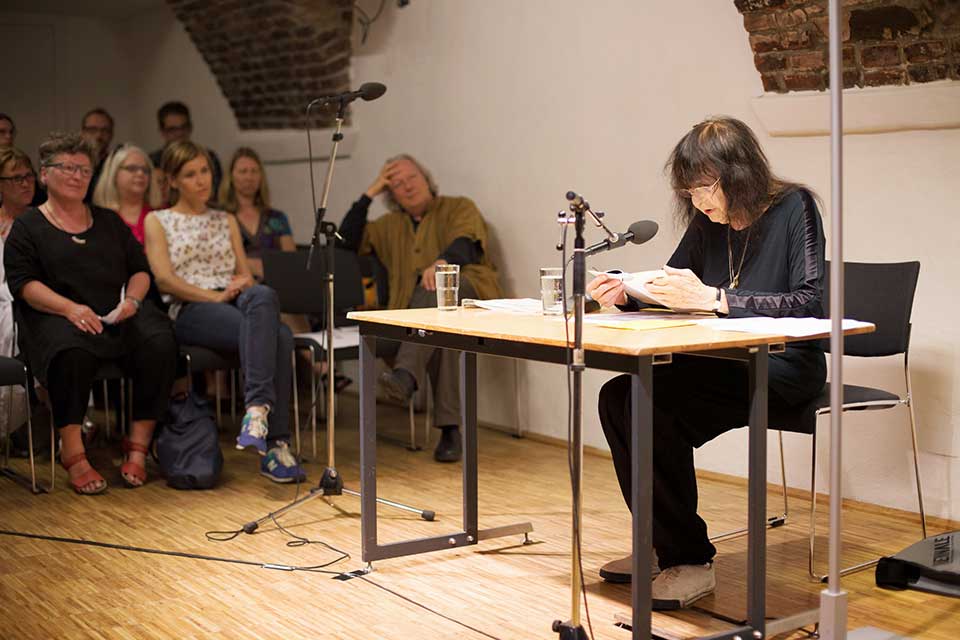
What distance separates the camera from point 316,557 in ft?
10.7

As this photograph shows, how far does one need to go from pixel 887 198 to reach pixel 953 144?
0.27m

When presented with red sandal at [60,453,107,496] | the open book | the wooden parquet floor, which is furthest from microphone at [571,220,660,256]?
red sandal at [60,453,107,496]

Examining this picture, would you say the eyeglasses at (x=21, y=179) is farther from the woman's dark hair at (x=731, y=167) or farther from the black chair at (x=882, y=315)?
the black chair at (x=882, y=315)

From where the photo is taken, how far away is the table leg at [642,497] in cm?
226

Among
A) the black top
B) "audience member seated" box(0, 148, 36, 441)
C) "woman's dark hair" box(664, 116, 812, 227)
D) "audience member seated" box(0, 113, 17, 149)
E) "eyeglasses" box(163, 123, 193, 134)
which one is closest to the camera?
"woman's dark hair" box(664, 116, 812, 227)

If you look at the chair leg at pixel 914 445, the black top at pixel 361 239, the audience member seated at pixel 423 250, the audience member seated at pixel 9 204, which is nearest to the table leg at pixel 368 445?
the audience member seated at pixel 423 250

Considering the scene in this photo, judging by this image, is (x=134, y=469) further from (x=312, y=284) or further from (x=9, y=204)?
(x=9, y=204)

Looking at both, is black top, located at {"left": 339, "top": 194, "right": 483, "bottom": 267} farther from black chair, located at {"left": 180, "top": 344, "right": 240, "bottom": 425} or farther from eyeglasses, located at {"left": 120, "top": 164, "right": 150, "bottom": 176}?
eyeglasses, located at {"left": 120, "top": 164, "right": 150, "bottom": 176}

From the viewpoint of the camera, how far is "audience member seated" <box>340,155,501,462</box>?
4.58 m

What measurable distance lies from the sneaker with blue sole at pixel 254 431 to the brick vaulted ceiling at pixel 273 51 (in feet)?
8.14

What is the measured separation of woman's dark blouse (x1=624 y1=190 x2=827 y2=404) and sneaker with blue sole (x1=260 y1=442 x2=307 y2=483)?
6.18 feet

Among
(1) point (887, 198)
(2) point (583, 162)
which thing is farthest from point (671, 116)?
(1) point (887, 198)

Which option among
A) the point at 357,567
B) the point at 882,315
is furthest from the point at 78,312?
the point at 882,315

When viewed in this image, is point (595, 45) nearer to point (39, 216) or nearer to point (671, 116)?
point (671, 116)
